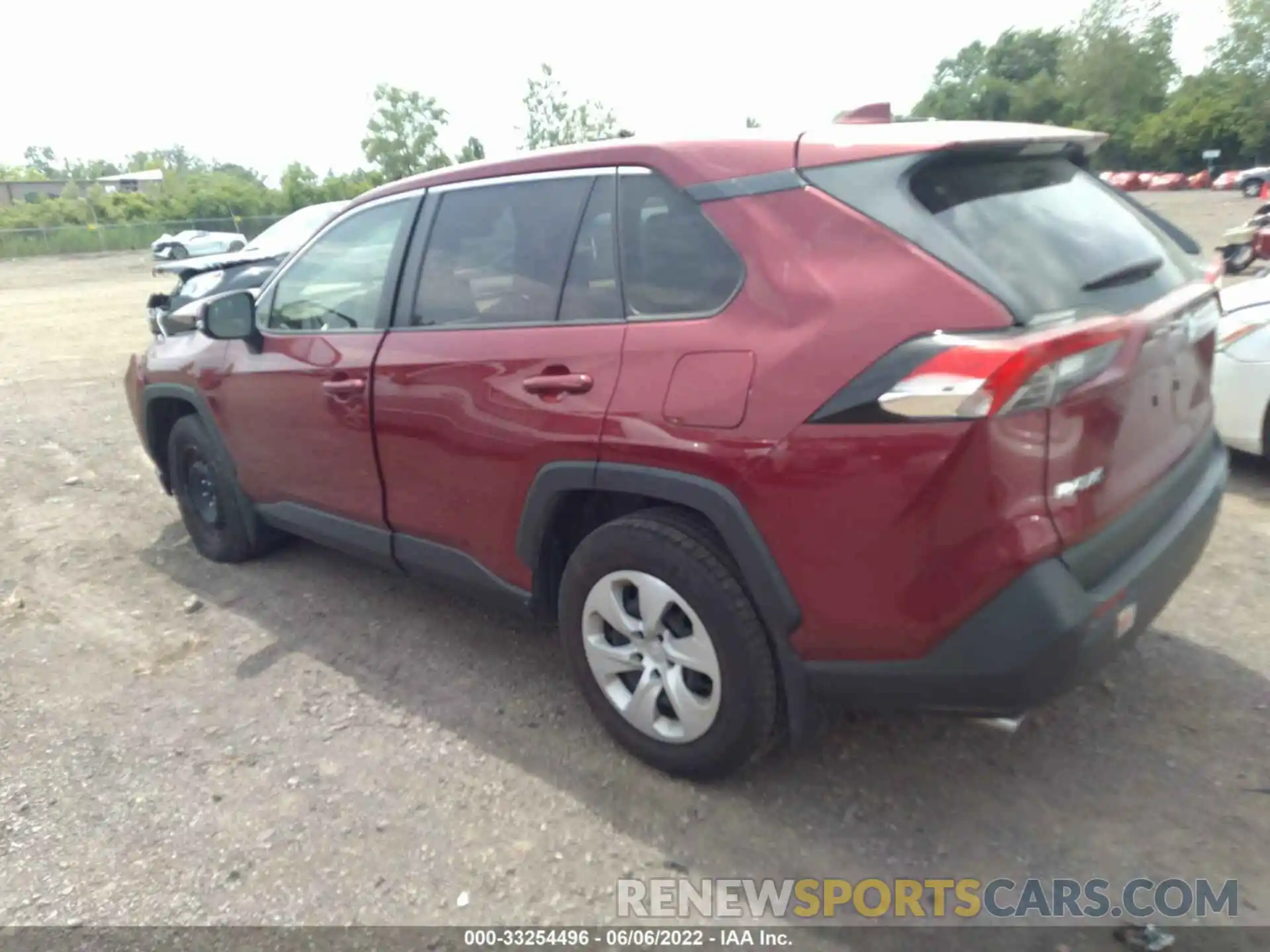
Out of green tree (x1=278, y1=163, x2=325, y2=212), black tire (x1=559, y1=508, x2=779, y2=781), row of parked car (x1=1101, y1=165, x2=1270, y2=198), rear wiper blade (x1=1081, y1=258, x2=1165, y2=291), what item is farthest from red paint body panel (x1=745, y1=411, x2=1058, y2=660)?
green tree (x1=278, y1=163, x2=325, y2=212)

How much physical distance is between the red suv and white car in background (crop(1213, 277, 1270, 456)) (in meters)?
2.09

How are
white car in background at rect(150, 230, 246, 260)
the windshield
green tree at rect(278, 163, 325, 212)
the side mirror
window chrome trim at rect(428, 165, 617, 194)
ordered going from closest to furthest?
window chrome trim at rect(428, 165, 617, 194)
the side mirror
the windshield
white car in background at rect(150, 230, 246, 260)
green tree at rect(278, 163, 325, 212)

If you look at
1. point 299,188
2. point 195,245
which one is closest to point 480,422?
point 195,245

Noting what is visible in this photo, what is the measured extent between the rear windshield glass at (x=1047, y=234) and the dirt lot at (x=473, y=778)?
4.47ft

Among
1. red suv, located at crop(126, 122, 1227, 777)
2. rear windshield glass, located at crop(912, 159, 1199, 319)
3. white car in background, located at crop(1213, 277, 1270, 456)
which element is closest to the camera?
red suv, located at crop(126, 122, 1227, 777)

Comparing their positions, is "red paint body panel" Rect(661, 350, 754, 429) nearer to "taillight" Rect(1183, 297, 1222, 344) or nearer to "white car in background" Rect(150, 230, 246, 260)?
"taillight" Rect(1183, 297, 1222, 344)

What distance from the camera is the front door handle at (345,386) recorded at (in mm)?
3629

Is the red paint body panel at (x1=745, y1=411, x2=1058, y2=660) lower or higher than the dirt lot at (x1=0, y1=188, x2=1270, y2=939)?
higher

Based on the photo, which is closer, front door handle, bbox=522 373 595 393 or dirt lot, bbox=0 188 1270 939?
dirt lot, bbox=0 188 1270 939

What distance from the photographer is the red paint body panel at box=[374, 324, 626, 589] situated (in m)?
2.90

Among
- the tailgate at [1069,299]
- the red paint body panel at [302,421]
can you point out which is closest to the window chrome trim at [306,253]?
the red paint body panel at [302,421]

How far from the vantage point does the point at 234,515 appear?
4684mm

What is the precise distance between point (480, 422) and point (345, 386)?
782 mm

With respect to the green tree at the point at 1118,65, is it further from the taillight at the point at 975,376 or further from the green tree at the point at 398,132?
the taillight at the point at 975,376
